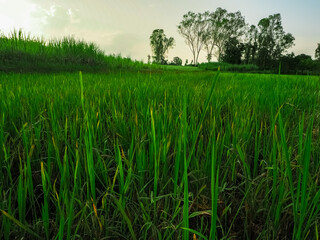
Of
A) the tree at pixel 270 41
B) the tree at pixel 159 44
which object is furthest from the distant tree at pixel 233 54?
the tree at pixel 159 44

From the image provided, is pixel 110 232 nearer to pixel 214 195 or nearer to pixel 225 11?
pixel 214 195

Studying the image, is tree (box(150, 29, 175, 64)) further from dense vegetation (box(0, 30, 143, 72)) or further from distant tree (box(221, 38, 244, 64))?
dense vegetation (box(0, 30, 143, 72))

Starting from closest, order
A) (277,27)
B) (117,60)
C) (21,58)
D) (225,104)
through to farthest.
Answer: (225,104) → (21,58) → (117,60) → (277,27)

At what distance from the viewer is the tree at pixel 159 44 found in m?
48.6

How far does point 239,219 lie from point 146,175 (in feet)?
0.87

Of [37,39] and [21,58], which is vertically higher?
[37,39]

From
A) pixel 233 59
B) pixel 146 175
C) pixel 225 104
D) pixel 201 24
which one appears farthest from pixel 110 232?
pixel 201 24

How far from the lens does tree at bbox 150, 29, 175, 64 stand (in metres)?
48.6

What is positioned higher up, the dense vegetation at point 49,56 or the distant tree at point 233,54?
the distant tree at point 233,54

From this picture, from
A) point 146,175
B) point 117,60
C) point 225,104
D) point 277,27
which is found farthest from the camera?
point 277,27

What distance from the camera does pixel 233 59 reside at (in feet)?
97.6

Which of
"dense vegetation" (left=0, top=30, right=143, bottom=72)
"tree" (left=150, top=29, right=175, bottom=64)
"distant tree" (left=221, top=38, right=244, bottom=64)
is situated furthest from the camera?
"tree" (left=150, top=29, right=175, bottom=64)

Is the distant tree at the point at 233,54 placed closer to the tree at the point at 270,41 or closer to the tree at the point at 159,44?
the tree at the point at 270,41

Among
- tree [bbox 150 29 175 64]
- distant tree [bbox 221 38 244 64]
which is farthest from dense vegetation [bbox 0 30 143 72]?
tree [bbox 150 29 175 64]
